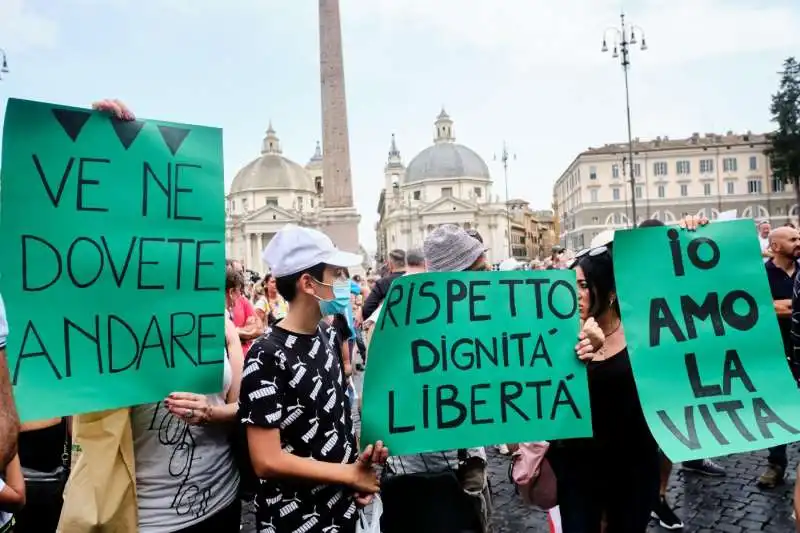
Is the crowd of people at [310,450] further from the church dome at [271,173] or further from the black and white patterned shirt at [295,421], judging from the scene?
the church dome at [271,173]

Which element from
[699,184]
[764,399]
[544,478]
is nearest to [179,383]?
[544,478]

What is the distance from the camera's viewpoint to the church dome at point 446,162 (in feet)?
331

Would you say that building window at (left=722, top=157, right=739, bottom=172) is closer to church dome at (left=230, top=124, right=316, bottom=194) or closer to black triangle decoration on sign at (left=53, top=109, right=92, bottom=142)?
church dome at (left=230, top=124, right=316, bottom=194)

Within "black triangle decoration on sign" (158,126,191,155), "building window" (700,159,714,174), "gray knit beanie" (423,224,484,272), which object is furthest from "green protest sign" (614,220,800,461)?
"building window" (700,159,714,174)

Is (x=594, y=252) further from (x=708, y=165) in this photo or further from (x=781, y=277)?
(x=708, y=165)

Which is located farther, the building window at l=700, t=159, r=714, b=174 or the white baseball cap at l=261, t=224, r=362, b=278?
the building window at l=700, t=159, r=714, b=174

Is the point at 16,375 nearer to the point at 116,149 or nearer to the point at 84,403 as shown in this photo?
the point at 84,403

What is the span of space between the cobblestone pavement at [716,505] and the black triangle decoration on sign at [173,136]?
10.2 ft

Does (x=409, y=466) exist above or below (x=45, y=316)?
below

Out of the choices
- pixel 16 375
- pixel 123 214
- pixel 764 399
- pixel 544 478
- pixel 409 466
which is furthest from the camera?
pixel 544 478

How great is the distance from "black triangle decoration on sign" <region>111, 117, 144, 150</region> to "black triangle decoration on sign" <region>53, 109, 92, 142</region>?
8cm

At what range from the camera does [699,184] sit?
2763 inches

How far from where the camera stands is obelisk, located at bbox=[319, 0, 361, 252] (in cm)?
1702

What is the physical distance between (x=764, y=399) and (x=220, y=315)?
1928 mm
